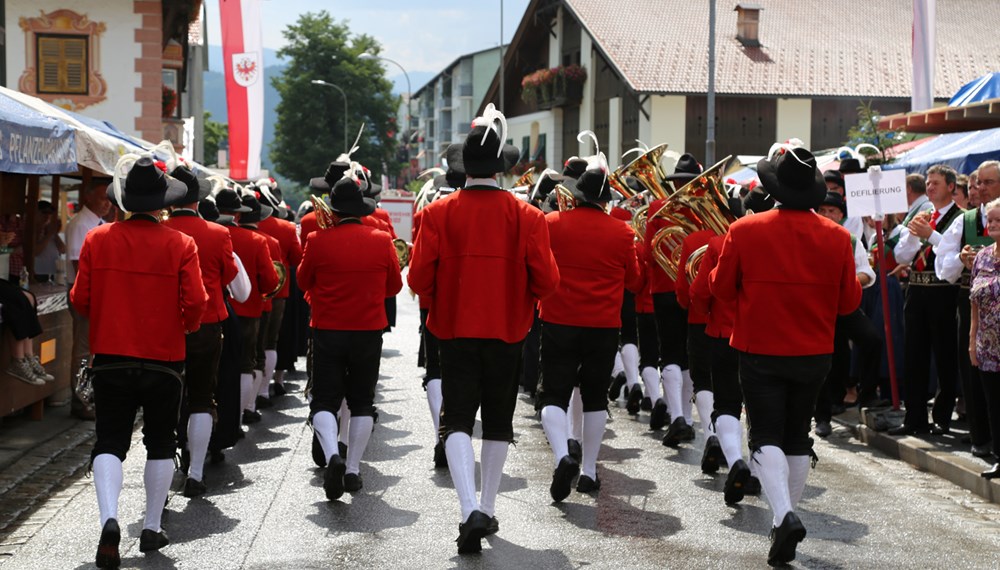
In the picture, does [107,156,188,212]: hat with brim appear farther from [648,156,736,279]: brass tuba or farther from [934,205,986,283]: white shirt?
[934,205,986,283]: white shirt

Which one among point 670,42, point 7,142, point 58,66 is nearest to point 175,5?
point 58,66

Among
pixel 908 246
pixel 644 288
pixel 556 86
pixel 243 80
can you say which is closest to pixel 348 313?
pixel 644 288

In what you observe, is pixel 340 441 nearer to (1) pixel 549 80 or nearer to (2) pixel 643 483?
(2) pixel 643 483

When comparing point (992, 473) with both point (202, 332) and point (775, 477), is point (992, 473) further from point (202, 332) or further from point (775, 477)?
point (202, 332)

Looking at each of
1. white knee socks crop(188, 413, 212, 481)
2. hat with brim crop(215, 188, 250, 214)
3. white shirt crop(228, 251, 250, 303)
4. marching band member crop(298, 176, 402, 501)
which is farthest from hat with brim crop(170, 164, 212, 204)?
hat with brim crop(215, 188, 250, 214)

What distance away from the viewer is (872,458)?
996 centimetres

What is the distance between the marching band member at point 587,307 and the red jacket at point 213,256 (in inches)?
75.6

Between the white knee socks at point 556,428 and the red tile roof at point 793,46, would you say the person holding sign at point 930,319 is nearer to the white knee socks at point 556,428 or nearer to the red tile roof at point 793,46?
the white knee socks at point 556,428

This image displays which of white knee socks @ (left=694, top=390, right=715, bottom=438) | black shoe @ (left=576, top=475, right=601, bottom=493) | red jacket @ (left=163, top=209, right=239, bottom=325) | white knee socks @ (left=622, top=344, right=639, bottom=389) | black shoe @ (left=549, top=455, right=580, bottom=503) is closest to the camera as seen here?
black shoe @ (left=549, top=455, right=580, bottom=503)

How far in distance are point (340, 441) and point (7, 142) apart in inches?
116

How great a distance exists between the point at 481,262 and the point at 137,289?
1.70m

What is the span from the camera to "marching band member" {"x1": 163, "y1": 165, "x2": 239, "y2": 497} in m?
7.77

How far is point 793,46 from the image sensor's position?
4309 centimetres

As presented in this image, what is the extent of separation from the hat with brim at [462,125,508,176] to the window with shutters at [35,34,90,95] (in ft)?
60.1
